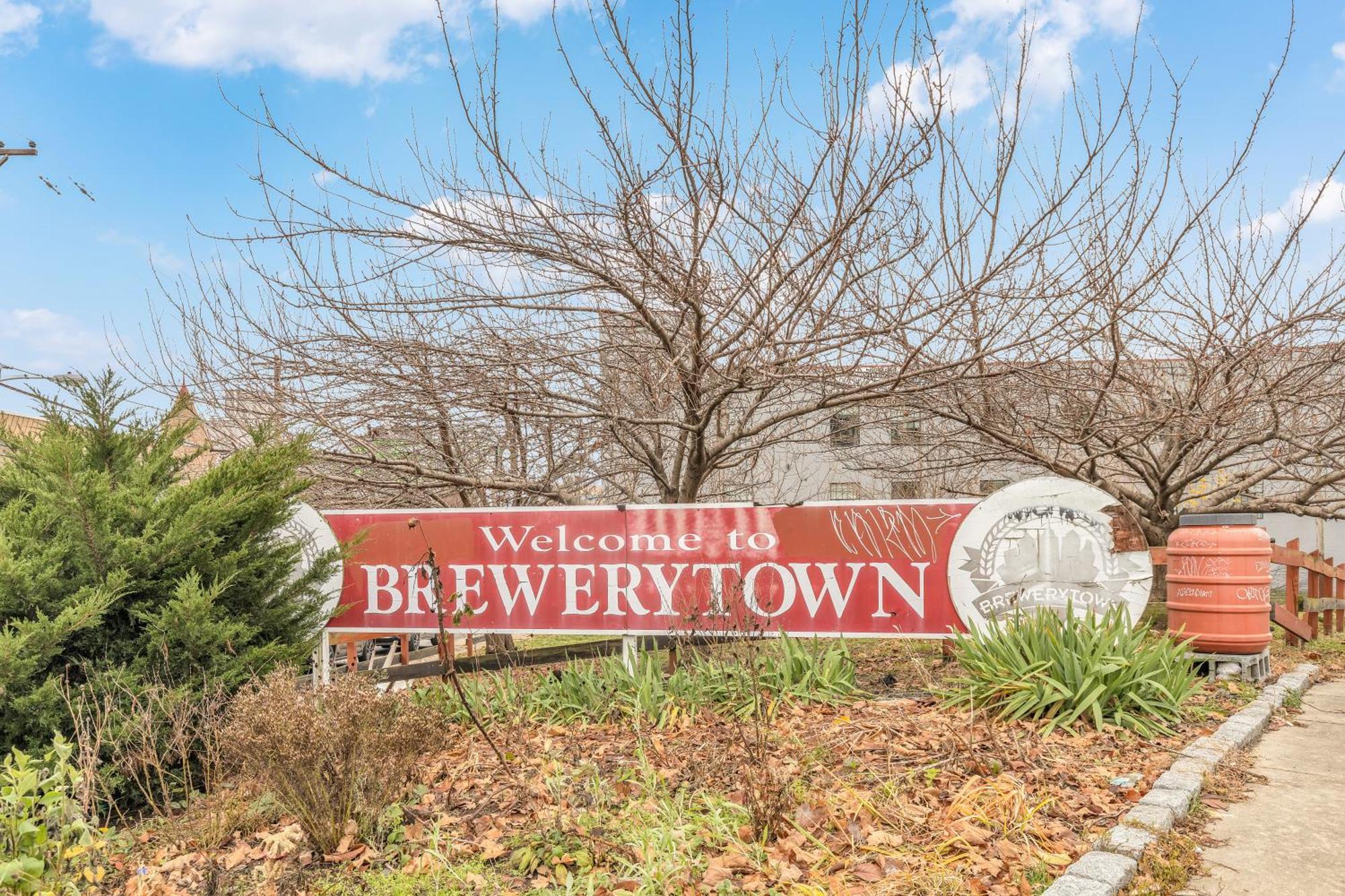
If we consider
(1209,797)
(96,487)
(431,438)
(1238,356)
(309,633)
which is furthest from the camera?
(431,438)

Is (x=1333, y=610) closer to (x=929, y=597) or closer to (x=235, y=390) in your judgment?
(x=929, y=597)

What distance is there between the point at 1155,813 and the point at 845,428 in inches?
249

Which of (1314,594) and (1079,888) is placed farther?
(1314,594)

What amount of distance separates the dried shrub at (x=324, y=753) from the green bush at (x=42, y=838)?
0.67 meters

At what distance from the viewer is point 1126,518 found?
21.7 ft

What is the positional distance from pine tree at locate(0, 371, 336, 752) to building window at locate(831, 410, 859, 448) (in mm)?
5434

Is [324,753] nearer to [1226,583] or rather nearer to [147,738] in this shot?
[147,738]

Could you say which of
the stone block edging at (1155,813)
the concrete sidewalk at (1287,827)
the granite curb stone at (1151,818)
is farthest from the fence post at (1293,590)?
the granite curb stone at (1151,818)

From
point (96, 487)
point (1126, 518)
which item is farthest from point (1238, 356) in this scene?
point (96, 487)

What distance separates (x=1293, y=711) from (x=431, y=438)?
8089 mm

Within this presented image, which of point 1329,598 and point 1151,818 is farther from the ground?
point 1151,818

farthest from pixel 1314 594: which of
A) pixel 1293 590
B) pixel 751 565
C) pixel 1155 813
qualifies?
pixel 1155 813

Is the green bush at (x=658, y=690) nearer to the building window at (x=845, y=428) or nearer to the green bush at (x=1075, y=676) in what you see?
the green bush at (x=1075, y=676)

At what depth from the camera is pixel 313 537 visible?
743 centimetres
